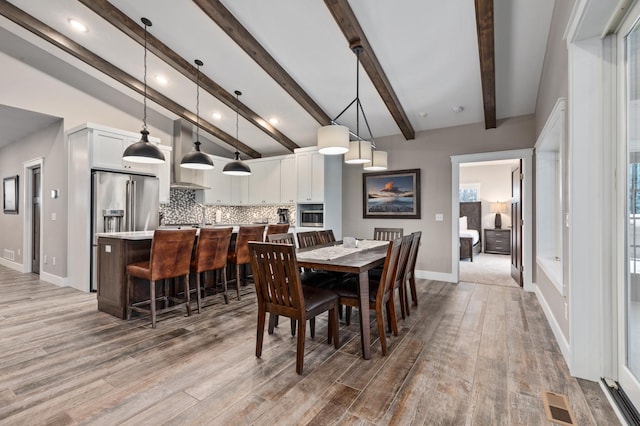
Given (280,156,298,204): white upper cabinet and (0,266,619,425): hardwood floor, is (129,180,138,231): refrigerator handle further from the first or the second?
(280,156,298,204): white upper cabinet

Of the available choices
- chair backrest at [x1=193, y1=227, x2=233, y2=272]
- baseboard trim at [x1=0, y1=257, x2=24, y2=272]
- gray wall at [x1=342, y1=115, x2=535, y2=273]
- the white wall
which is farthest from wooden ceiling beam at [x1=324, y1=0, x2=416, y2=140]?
baseboard trim at [x1=0, y1=257, x2=24, y2=272]

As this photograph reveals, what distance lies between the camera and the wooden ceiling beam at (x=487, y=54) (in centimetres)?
277

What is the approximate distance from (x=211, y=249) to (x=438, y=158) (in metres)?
3.90

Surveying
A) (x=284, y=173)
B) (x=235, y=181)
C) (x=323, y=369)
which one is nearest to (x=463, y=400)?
(x=323, y=369)

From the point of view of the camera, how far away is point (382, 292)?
2.48 meters

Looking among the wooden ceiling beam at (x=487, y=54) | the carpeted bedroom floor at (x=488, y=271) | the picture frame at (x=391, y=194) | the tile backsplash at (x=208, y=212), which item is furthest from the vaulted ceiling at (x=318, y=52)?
the carpeted bedroom floor at (x=488, y=271)

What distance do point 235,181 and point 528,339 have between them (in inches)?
237

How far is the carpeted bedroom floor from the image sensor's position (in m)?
5.09

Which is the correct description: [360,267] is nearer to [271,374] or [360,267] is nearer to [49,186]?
[271,374]

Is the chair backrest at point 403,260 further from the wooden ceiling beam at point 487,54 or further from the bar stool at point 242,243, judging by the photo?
the wooden ceiling beam at point 487,54

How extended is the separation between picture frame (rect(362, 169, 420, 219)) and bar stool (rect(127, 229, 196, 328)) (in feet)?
11.4

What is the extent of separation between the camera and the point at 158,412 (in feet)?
5.71

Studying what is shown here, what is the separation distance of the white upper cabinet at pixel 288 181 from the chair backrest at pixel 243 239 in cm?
217

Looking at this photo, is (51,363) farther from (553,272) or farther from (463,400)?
(553,272)
